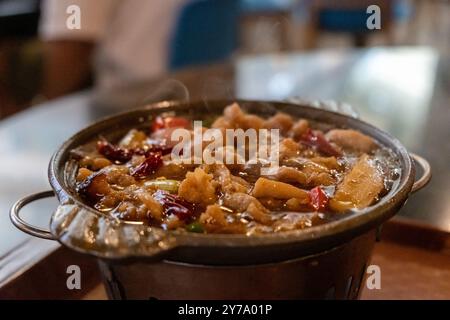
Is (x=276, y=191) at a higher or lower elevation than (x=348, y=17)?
lower

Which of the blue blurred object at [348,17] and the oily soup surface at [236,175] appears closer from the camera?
the oily soup surface at [236,175]

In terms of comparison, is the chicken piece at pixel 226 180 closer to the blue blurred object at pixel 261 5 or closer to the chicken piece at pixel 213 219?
the chicken piece at pixel 213 219

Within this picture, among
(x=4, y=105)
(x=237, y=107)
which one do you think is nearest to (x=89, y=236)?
(x=237, y=107)

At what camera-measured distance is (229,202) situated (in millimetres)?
1074

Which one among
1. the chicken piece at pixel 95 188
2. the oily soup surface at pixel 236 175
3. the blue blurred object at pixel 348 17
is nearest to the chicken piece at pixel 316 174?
the oily soup surface at pixel 236 175

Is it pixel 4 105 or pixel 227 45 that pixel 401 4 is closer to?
pixel 227 45

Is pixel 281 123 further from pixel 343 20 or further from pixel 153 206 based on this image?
pixel 343 20

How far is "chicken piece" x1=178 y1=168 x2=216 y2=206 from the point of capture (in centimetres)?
110

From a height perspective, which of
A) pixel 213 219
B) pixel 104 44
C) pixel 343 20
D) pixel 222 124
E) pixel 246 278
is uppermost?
pixel 343 20

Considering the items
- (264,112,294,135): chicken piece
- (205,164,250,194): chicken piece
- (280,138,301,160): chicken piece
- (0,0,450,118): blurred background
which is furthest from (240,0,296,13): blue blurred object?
(205,164,250,194): chicken piece

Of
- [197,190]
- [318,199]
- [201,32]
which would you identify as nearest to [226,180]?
[197,190]

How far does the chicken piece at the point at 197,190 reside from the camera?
110 cm

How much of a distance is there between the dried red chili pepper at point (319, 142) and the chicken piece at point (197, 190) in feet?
1.14

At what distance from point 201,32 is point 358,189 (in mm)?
2489
